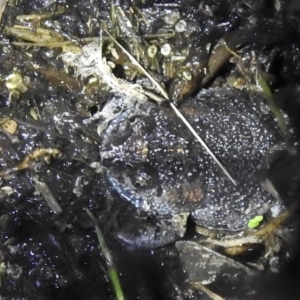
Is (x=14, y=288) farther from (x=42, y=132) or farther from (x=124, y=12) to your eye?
(x=124, y=12)

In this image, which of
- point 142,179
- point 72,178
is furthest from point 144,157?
point 72,178

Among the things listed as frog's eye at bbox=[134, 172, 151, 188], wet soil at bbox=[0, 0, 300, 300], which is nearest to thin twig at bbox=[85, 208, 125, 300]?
wet soil at bbox=[0, 0, 300, 300]

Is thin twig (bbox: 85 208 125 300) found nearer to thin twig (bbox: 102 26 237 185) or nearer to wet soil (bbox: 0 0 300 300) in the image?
wet soil (bbox: 0 0 300 300)

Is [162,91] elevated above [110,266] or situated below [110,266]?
above

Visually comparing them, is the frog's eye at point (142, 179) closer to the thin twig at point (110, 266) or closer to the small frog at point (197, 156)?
the small frog at point (197, 156)

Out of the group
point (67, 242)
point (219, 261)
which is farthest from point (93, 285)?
point (219, 261)

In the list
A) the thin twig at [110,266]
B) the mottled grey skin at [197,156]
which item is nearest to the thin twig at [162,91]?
the mottled grey skin at [197,156]

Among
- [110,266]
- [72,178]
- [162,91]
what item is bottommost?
[110,266]

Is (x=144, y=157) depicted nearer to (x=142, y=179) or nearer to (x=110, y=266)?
(x=142, y=179)
